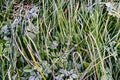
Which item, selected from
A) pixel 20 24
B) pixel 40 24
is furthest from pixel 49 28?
pixel 20 24

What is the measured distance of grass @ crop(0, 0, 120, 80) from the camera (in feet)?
4.56

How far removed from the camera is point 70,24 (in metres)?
1.55

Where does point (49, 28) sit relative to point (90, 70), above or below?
above

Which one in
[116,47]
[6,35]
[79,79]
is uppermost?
[6,35]

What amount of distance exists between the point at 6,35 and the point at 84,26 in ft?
1.41

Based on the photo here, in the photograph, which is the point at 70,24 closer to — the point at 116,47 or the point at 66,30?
the point at 66,30

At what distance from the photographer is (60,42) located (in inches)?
59.7

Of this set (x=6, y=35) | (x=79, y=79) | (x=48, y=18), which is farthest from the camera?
(x=48, y=18)

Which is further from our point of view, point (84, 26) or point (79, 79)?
point (84, 26)

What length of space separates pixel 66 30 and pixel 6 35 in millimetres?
320

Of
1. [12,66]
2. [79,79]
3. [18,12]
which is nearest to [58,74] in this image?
[79,79]

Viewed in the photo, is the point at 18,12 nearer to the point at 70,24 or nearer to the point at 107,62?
the point at 70,24

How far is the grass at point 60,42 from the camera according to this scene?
1.39 m

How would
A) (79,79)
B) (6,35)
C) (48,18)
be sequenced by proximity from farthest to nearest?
(48,18) → (6,35) → (79,79)
